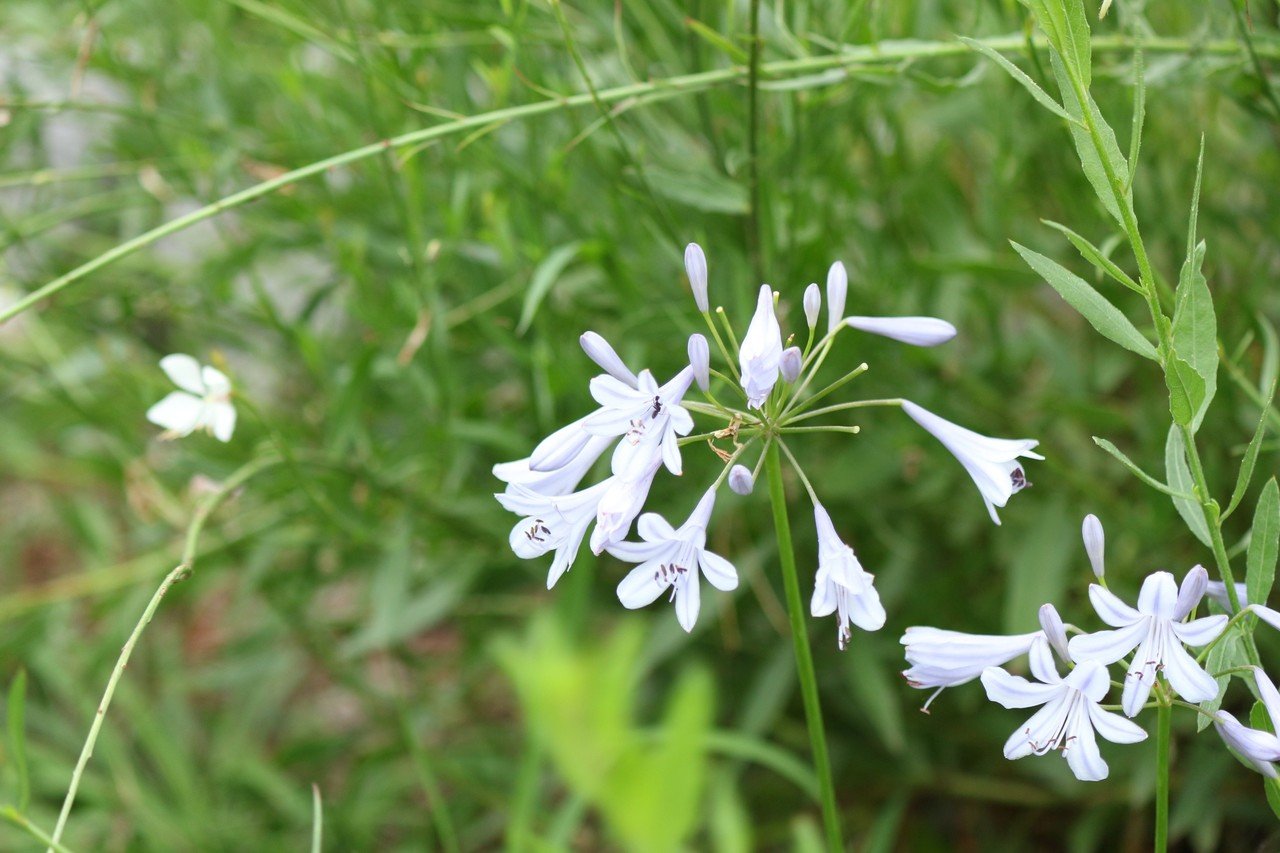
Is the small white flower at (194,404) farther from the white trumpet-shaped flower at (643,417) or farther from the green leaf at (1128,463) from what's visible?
the green leaf at (1128,463)

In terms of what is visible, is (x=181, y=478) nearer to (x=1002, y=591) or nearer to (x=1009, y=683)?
(x=1002, y=591)

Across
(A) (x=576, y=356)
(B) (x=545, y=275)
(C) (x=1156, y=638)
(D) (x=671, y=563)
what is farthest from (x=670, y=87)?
(C) (x=1156, y=638)

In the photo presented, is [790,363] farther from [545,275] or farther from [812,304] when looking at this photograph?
[545,275]

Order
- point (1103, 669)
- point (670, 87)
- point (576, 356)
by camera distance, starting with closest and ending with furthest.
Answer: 1. point (1103, 669)
2. point (670, 87)
3. point (576, 356)

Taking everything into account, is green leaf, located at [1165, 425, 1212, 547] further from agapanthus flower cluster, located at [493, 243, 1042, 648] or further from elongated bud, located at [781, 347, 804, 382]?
elongated bud, located at [781, 347, 804, 382]

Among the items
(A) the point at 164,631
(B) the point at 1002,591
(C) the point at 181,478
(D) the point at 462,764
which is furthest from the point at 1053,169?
(A) the point at 164,631

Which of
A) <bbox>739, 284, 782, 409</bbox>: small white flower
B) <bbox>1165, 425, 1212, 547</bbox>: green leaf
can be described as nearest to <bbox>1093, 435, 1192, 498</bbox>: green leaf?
<bbox>1165, 425, 1212, 547</bbox>: green leaf

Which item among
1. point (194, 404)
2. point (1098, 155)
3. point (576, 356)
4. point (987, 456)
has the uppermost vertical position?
point (1098, 155)
